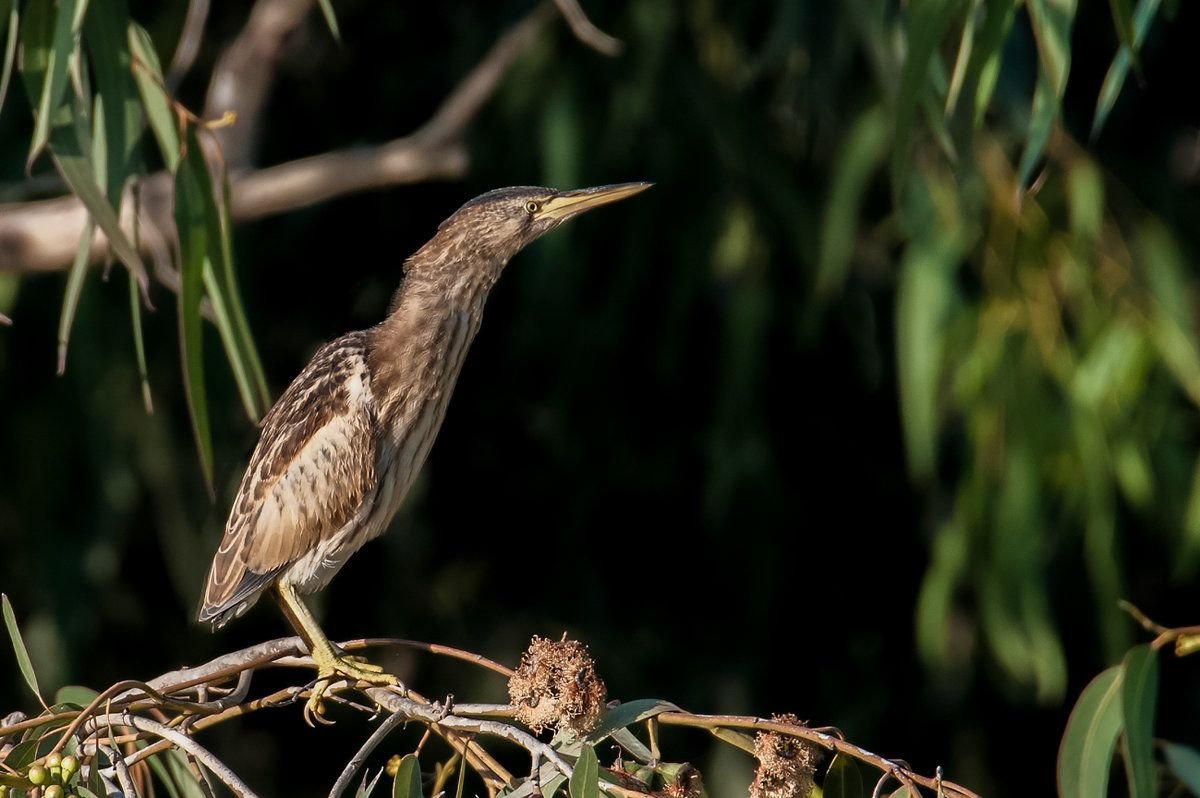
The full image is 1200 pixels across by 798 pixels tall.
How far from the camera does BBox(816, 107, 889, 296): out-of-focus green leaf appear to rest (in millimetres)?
3877

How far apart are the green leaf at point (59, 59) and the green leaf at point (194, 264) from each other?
0.74 feet

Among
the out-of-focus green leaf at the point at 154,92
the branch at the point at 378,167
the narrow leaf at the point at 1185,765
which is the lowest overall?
the narrow leaf at the point at 1185,765

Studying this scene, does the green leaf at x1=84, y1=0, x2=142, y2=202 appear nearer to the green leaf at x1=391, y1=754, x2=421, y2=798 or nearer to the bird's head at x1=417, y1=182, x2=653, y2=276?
the bird's head at x1=417, y1=182, x2=653, y2=276

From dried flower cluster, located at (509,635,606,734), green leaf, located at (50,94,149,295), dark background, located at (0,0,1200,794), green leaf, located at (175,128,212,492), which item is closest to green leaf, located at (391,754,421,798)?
dried flower cluster, located at (509,635,606,734)

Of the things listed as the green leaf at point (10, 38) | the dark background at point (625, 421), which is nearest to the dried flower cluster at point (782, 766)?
the green leaf at point (10, 38)

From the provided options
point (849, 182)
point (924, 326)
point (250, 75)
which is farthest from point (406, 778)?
point (250, 75)

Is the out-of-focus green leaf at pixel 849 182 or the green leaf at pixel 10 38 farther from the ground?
the green leaf at pixel 10 38

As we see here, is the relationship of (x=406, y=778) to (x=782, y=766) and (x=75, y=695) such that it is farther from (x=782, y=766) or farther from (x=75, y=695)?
(x=75, y=695)

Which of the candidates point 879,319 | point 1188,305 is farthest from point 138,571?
point 1188,305

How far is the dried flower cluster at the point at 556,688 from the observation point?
1.66 metres

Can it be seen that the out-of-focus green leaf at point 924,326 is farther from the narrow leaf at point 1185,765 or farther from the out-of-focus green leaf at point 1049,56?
the narrow leaf at point 1185,765

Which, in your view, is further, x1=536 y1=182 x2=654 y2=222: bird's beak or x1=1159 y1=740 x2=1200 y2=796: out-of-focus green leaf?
x1=536 y1=182 x2=654 y2=222: bird's beak

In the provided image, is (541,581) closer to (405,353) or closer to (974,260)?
(974,260)

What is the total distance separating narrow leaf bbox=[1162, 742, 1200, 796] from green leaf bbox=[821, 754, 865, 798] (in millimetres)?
576
